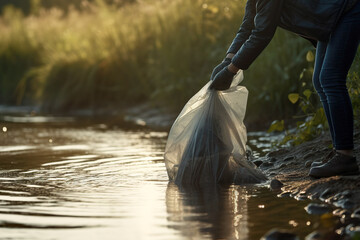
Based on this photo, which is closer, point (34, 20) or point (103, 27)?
point (103, 27)

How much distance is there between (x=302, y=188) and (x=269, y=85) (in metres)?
3.57

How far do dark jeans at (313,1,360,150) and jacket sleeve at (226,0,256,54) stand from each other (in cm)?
59

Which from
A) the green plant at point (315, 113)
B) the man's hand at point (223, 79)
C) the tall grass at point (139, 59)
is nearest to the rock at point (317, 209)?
→ the man's hand at point (223, 79)

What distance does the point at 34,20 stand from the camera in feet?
53.0

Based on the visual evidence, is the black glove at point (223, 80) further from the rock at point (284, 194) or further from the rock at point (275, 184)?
the rock at point (284, 194)

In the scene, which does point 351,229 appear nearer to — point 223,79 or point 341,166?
point 341,166

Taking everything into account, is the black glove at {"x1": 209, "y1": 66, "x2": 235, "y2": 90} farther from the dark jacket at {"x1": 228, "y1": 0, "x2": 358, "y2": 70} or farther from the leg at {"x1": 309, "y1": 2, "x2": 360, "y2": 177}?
the leg at {"x1": 309, "y1": 2, "x2": 360, "y2": 177}

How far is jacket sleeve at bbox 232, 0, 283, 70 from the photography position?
3.64 m

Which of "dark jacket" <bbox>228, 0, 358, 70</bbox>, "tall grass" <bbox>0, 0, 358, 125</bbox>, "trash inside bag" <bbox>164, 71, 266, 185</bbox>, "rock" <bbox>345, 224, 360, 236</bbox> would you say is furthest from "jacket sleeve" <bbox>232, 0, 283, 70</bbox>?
"tall grass" <bbox>0, 0, 358, 125</bbox>

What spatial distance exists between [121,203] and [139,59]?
699 centimetres

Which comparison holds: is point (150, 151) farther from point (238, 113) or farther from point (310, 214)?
point (310, 214)

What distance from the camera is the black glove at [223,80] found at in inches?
157

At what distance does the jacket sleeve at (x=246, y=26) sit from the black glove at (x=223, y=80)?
230 mm

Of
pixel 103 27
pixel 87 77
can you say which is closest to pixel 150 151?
pixel 87 77
